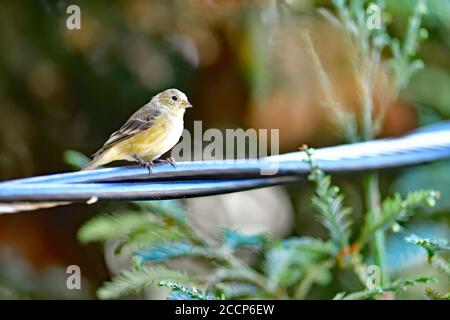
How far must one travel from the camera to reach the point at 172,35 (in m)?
2.80

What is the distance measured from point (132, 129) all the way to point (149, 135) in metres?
0.05

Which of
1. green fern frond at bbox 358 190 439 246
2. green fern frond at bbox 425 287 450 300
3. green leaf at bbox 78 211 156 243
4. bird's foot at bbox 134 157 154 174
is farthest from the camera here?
green leaf at bbox 78 211 156 243

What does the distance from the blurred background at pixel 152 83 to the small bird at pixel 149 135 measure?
36.2 inches

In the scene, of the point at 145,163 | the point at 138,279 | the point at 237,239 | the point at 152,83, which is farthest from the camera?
the point at 152,83

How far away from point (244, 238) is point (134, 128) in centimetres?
32

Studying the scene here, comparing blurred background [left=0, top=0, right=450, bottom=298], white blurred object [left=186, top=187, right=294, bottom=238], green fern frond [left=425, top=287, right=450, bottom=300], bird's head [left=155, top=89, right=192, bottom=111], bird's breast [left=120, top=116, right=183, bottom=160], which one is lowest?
green fern frond [left=425, top=287, right=450, bottom=300]

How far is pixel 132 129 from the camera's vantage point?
5.51ft

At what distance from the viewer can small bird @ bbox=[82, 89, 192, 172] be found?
163cm

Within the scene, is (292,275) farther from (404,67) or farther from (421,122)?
(421,122)

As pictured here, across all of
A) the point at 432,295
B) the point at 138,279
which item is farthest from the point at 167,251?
the point at 432,295

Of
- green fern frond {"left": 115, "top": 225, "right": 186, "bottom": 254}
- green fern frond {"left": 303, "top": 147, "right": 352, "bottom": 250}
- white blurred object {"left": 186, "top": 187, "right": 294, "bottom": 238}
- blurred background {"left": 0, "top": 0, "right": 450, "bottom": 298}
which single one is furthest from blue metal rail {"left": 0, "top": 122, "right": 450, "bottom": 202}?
white blurred object {"left": 186, "top": 187, "right": 294, "bottom": 238}

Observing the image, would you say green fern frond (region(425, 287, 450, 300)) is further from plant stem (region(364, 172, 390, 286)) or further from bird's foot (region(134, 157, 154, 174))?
bird's foot (region(134, 157, 154, 174))

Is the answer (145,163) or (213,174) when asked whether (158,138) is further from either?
(213,174)
